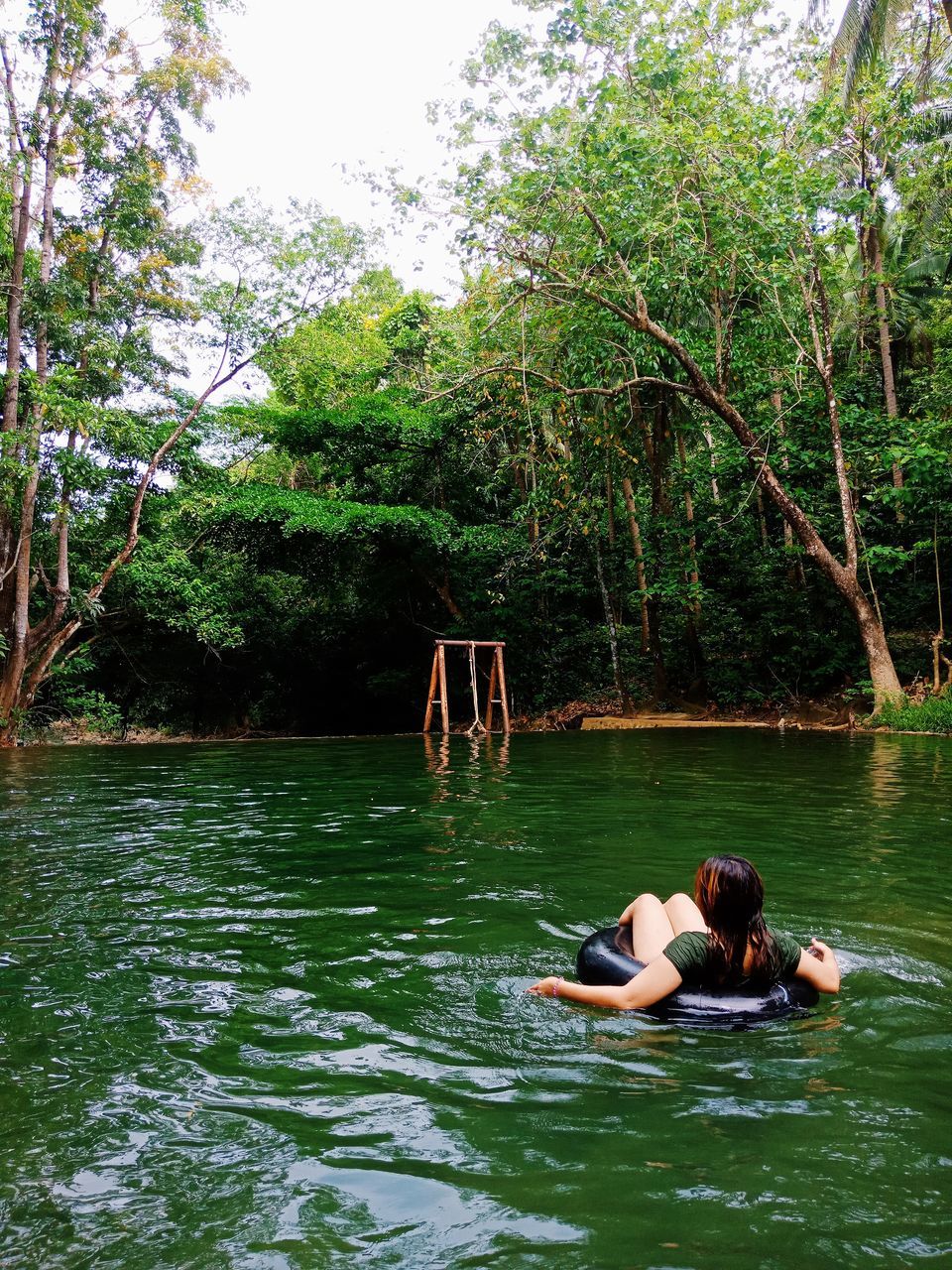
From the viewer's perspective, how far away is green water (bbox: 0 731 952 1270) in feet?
6.77

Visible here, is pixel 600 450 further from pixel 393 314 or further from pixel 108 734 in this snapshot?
pixel 108 734

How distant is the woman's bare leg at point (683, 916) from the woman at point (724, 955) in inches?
10.1

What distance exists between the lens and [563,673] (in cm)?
2373

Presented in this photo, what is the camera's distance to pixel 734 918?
332 centimetres

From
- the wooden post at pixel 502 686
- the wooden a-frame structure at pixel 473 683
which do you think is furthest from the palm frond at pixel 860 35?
the wooden a-frame structure at pixel 473 683

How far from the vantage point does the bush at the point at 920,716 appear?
14305mm

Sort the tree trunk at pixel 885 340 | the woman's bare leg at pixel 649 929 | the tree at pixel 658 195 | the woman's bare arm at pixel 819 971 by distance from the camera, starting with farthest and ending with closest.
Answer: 1. the tree trunk at pixel 885 340
2. the tree at pixel 658 195
3. the woman's bare leg at pixel 649 929
4. the woman's bare arm at pixel 819 971

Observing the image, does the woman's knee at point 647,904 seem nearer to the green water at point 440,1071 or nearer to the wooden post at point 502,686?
the green water at point 440,1071

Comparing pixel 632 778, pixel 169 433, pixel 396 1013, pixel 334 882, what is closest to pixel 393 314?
pixel 169 433

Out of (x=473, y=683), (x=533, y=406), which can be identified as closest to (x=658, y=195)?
(x=533, y=406)

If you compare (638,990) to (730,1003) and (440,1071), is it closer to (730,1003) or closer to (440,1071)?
(730,1003)

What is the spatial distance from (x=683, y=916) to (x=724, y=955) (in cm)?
43

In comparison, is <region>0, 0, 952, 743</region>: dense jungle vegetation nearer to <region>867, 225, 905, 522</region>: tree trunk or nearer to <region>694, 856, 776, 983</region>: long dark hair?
<region>867, 225, 905, 522</region>: tree trunk

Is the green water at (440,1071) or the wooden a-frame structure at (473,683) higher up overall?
the wooden a-frame structure at (473,683)
